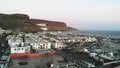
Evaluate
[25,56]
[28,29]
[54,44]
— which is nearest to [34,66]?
[25,56]

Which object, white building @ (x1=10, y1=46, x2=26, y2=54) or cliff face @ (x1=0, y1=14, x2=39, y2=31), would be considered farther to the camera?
cliff face @ (x1=0, y1=14, x2=39, y2=31)

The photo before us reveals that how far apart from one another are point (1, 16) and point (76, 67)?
167ft

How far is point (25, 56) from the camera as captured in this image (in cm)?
1952

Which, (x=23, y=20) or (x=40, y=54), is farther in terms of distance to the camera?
(x=23, y=20)

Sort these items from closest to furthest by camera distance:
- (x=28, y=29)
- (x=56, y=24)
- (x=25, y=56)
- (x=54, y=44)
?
1. (x=25, y=56)
2. (x=54, y=44)
3. (x=28, y=29)
4. (x=56, y=24)

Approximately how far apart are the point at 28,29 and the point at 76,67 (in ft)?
140

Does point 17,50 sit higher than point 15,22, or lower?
higher

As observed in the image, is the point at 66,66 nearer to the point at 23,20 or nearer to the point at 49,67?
the point at 49,67

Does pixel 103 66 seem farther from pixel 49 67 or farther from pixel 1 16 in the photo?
pixel 1 16

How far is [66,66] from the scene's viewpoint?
15.2m

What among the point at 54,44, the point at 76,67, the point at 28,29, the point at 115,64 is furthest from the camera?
the point at 28,29

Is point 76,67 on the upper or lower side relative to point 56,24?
upper

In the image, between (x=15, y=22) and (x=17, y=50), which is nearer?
(x=17, y=50)

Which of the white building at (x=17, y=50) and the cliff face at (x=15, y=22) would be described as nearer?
the white building at (x=17, y=50)
